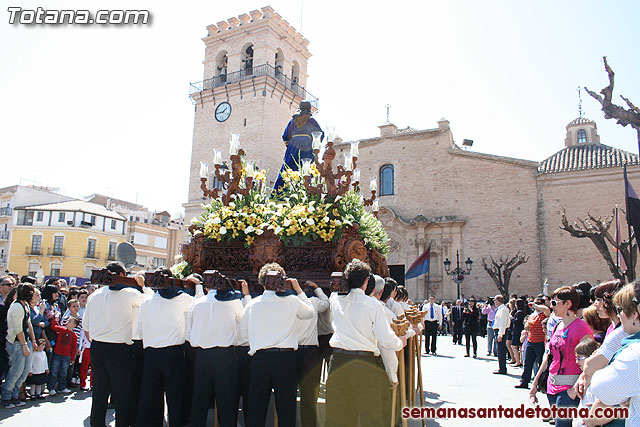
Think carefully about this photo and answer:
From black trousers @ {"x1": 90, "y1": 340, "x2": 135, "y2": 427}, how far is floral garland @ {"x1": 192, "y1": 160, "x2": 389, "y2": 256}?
7.64 ft

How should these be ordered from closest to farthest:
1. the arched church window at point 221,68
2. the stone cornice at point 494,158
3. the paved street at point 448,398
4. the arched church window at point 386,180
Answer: the paved street at point 448,398 < the stone cornice at point 494,158 < the arched church window at point 386,180 < the arched church window at point 221,68

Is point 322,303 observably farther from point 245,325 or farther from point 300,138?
point 300,138

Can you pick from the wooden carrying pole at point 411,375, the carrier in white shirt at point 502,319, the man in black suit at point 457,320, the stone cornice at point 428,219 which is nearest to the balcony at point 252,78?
the stone cornice at point 428,219

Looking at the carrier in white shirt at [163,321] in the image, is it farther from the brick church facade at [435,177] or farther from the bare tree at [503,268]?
the brick church facade at [435,177]

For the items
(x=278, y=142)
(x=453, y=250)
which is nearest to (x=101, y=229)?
(x=278, y=142)

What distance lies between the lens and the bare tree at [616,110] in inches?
328

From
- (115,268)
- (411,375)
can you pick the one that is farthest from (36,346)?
(411,375)

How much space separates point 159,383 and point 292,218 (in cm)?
287

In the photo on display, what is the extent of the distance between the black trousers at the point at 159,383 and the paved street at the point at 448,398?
5.16 feet

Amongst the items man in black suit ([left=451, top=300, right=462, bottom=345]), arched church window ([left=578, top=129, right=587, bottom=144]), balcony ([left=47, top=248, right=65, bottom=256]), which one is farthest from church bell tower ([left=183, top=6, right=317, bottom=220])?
arched church window ([left=578, top=129, right=587, bottom=144])

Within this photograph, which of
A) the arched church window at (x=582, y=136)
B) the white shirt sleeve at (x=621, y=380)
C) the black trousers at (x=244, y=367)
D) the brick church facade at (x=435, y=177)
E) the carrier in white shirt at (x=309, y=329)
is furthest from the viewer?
the arched church window at (x=582, y=136)

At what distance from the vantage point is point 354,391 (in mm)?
4785

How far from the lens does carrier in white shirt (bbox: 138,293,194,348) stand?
17.5 feet

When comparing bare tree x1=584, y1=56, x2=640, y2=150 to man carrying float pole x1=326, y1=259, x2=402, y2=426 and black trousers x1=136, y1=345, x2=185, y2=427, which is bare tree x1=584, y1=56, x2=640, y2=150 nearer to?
man carrying float pole x1=326, y1=259, x2=402, y2=426
